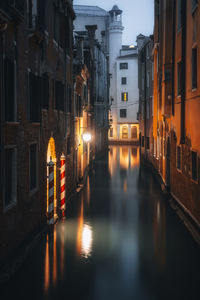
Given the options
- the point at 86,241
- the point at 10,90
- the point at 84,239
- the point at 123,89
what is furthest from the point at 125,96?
the point at 10,90

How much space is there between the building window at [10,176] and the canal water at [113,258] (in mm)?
1593

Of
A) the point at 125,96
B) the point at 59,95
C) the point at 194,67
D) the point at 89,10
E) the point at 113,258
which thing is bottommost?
the point at 113,258

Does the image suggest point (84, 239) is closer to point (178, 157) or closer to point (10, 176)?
point (10, 176)

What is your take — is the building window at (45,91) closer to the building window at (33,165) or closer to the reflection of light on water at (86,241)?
the building window at (33,165)

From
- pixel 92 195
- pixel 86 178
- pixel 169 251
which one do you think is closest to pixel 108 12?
pixel 86 178

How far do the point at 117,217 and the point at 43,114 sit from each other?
16.3 ft

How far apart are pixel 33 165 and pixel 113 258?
12.2 ft

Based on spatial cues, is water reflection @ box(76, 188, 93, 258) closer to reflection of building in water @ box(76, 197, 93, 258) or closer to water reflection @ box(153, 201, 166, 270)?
reflection of building in water @ box(76, 197, 93, 258)

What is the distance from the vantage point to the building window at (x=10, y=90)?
961 centimetres

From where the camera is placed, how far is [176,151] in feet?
59.5

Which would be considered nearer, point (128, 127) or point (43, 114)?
point (43, 114)

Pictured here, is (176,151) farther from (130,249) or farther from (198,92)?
(130,249)

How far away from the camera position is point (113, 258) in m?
10.7

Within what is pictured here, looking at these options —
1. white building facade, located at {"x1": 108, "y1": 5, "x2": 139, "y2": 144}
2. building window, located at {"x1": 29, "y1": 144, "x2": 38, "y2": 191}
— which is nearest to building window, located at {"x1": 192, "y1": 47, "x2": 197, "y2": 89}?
building window, located at {"x1": 29, "y1": 144, "x2": 38, "y2": 191}
